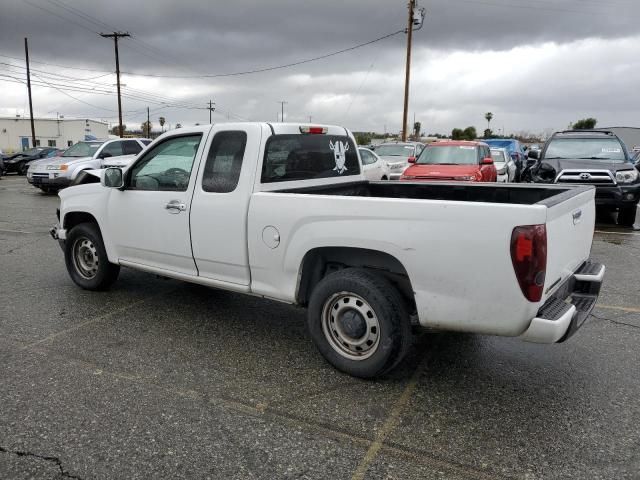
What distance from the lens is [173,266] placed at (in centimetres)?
488

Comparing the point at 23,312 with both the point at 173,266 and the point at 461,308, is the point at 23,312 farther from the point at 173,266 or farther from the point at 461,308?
the point at 461,308

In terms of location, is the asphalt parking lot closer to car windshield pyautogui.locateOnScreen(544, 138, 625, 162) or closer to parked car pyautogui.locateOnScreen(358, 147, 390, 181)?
car windshield pyautogui.locateOnScreen(544, 138, 625, 162)

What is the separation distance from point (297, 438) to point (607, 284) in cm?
498

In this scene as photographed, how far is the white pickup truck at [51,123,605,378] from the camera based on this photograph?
3096 mm

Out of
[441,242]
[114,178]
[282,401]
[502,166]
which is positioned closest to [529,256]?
[441,242]

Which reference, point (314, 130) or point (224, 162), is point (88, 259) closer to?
point (224, 162)

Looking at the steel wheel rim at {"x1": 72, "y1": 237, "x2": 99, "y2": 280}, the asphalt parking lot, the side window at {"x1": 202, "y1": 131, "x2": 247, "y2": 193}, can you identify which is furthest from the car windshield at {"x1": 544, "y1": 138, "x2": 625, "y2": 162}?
the steel wheel rim at {"x1": 72, "y1": 237, "x2": 99, "y2": 280}

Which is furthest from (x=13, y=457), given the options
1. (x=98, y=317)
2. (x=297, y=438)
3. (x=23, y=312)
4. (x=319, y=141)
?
(x=319, y=141)

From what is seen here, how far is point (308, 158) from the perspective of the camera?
4785 millimetres

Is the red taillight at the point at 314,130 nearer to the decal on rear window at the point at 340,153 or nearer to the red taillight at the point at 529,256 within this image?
the decal on rear window at the point at 340,153

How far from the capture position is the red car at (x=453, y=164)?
1155cm

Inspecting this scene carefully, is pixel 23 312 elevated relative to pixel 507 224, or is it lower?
lower

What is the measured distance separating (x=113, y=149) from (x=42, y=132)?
6902cm

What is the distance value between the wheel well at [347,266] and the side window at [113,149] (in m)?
15.5
